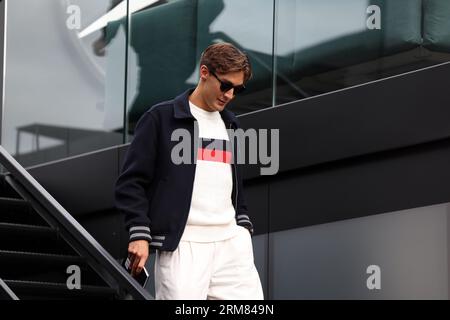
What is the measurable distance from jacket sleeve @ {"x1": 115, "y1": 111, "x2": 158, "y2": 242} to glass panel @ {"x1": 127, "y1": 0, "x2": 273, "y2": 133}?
2.81 metres

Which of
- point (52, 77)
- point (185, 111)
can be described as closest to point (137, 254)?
point (185, 111)

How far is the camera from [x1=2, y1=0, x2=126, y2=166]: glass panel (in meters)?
9.80

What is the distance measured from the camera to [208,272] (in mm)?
5000

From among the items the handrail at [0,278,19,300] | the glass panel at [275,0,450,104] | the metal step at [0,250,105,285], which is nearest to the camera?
the handrail at [0,278,19,300]

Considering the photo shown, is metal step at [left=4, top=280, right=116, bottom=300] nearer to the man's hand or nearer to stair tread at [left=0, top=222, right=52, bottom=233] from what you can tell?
stair tread at [left=0, top=222, right=52, bottom=233]

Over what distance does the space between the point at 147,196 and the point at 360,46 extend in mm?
2756

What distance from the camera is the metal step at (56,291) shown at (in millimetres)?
6941

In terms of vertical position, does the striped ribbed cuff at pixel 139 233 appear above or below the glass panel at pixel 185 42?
below

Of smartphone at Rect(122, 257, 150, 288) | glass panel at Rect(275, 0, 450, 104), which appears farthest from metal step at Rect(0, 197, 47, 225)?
smartphone at Rect(122, 257, 150, 288)

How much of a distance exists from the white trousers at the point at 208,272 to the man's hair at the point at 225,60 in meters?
0.71

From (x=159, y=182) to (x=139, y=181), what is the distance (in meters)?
0.09

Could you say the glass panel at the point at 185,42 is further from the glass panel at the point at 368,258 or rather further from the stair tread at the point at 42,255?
the stair tread at the point at 42,255

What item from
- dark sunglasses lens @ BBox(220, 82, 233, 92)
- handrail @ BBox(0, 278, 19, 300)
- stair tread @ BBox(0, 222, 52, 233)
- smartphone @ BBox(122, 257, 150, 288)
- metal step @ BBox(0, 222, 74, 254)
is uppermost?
dark sunglasses lens @ BBox(220, 82, 233, 92)

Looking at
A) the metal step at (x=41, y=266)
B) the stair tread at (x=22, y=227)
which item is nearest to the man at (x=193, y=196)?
the metal step at (x=41, y=266)
